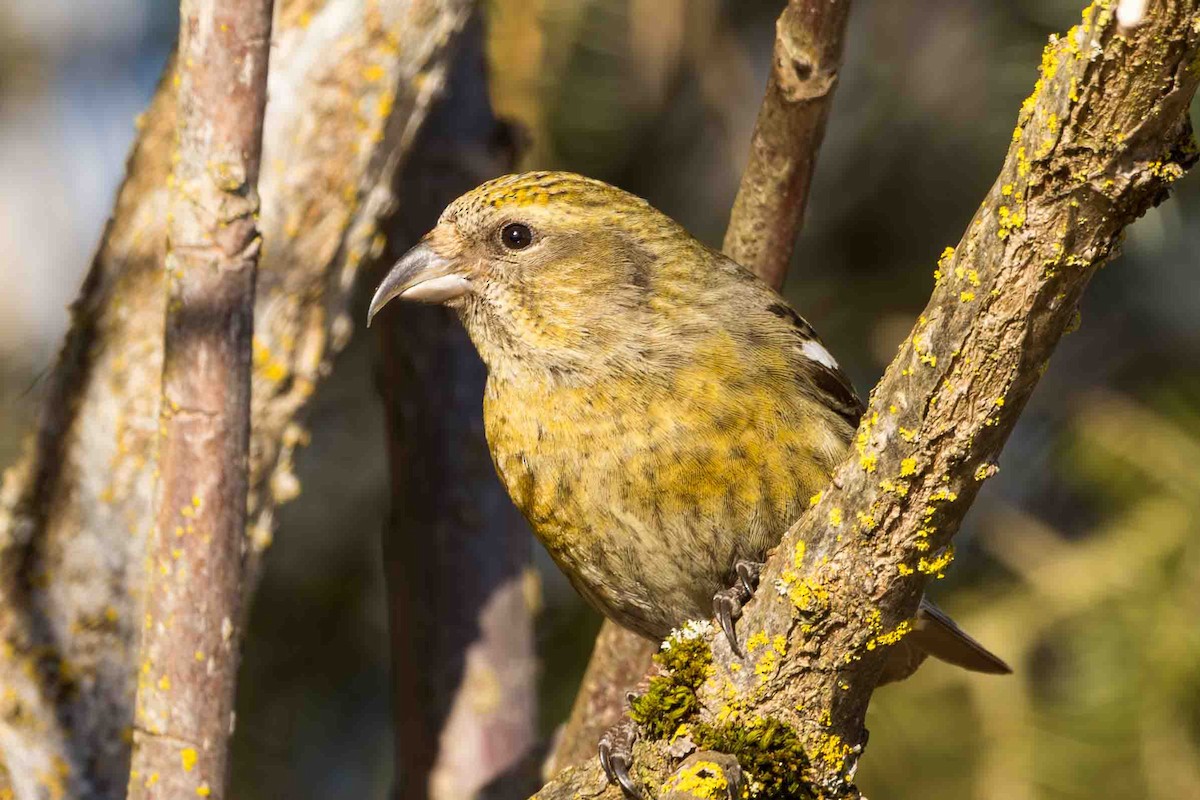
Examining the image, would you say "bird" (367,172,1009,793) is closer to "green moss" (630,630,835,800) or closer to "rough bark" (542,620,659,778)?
"green moss" (630,630,835,800)

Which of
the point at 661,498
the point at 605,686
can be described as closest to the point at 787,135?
the point at 661,498

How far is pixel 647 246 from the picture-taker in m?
3.68

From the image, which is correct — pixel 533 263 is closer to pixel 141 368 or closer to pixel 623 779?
pixel 141 368

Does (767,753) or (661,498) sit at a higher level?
(661,498)

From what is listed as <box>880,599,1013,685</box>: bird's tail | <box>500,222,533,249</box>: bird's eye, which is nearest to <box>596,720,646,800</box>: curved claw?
<box>880,599,1013,685</box>: bird's tail

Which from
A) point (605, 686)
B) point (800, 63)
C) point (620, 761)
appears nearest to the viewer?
point (620, 761)

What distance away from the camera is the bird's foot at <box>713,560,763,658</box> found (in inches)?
105

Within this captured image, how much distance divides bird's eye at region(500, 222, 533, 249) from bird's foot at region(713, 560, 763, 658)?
3.41 ft

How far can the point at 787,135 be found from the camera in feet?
12.3

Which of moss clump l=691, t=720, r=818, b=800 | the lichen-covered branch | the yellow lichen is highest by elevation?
the lichen-covered branch

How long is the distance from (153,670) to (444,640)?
2261mm

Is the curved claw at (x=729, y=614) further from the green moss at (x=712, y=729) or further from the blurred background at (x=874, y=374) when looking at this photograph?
the blurred background at (x=874, y=374)

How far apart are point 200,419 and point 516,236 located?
3.58 feet

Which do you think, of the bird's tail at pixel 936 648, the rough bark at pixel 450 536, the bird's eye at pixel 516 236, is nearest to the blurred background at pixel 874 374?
the rough bark at pixel 450 536
